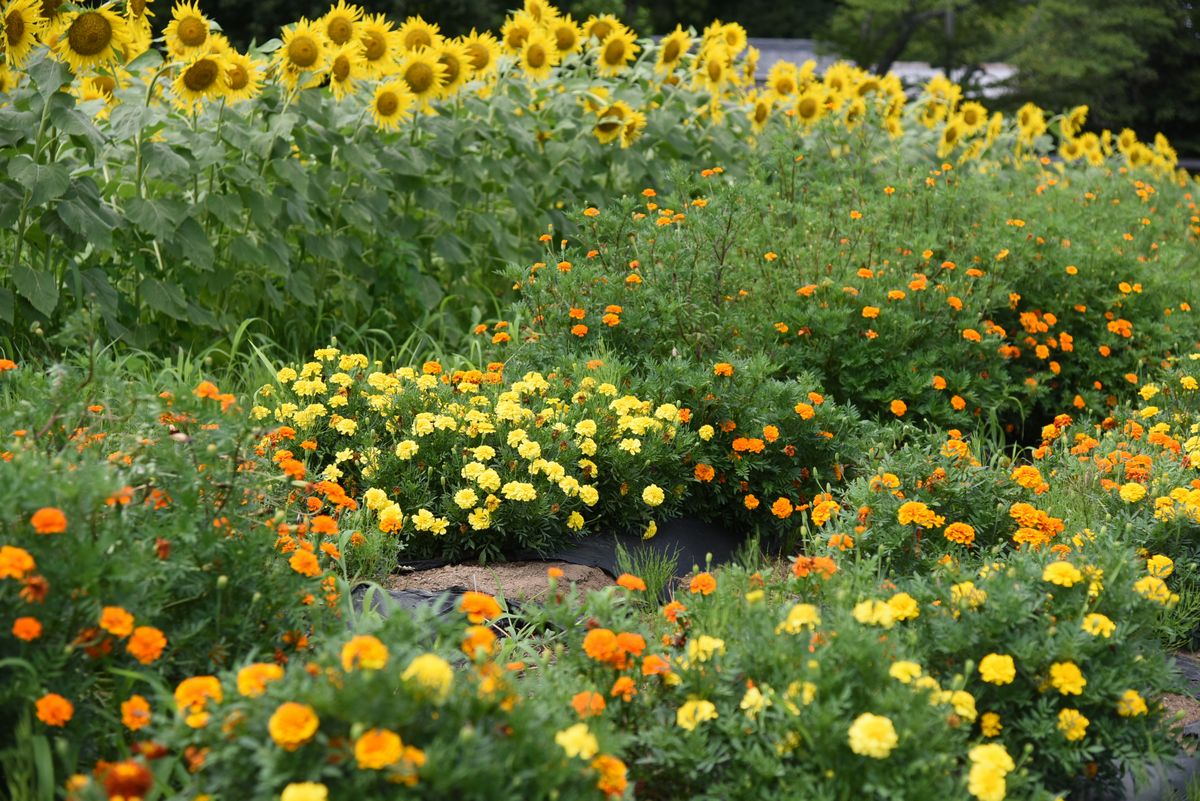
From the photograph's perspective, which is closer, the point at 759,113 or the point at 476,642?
the point at 476,642

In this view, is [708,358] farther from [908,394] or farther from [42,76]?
[42,76]

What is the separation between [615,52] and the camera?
6.14 m

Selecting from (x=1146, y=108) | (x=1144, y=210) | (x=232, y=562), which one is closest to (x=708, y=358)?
(x=232, y=562)

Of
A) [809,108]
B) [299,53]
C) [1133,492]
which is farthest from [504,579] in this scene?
[809,108]

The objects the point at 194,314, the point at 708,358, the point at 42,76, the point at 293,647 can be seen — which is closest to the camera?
the point at 293,647

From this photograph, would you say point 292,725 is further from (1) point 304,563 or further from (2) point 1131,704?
(2) point 1131,704

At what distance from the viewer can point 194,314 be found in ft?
14.7

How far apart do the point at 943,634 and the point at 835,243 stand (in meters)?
3.17

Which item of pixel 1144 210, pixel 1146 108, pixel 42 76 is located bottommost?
pixel 1146 108

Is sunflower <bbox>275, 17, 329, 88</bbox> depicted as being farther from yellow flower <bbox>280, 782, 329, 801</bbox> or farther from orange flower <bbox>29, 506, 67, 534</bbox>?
yellow flower <bbox>280, 782, 329, 801</bbox>

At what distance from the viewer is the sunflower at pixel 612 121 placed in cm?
574

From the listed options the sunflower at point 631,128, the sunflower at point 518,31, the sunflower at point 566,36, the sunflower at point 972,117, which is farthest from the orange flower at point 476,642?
the sunflower at point 972,117

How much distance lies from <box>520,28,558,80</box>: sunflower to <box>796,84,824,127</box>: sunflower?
1.85 m

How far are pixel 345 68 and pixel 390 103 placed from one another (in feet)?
0.92
